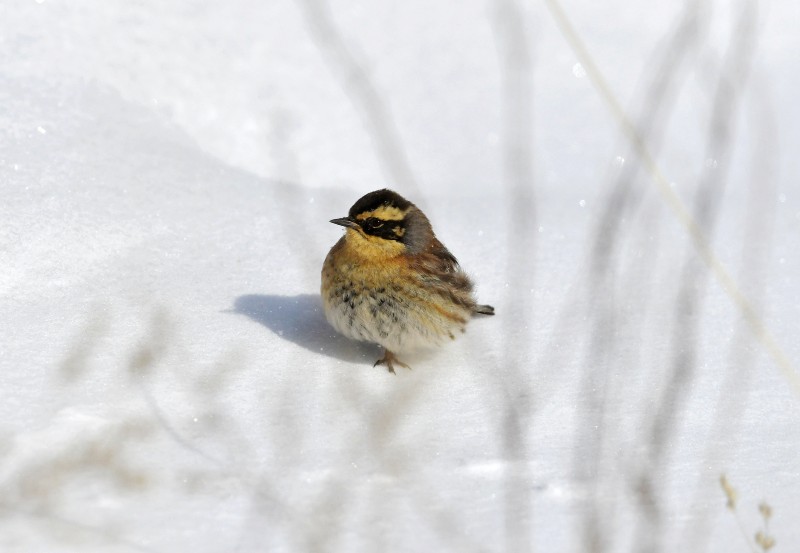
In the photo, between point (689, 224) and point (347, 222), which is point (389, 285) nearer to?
point (347, 222)

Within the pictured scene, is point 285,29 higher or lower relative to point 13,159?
higher

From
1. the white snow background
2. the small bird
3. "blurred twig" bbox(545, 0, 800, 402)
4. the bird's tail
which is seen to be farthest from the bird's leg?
"blurred twig" bbox(545, 0, 800, 402)

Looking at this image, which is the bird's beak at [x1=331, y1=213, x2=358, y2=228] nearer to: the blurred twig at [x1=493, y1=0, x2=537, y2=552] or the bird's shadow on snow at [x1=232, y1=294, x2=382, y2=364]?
the bird's shadow on snow at [x1=232, y1=294, x2=382, y2=364]

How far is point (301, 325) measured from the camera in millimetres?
5320

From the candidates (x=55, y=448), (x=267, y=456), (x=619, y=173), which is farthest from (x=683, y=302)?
(x=55, y=448)

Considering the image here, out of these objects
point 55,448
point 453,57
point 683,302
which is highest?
point 453,57

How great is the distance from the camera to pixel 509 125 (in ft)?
22.9

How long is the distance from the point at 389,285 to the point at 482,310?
55 cm

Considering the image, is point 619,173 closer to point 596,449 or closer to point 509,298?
point 509,298

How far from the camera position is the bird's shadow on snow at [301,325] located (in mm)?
5172

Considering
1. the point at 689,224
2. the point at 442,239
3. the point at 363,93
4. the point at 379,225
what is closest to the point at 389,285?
the point at 379,225

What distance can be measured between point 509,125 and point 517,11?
848 mm

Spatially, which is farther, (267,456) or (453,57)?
(453,57)

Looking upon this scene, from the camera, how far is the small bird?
512 centimetres
